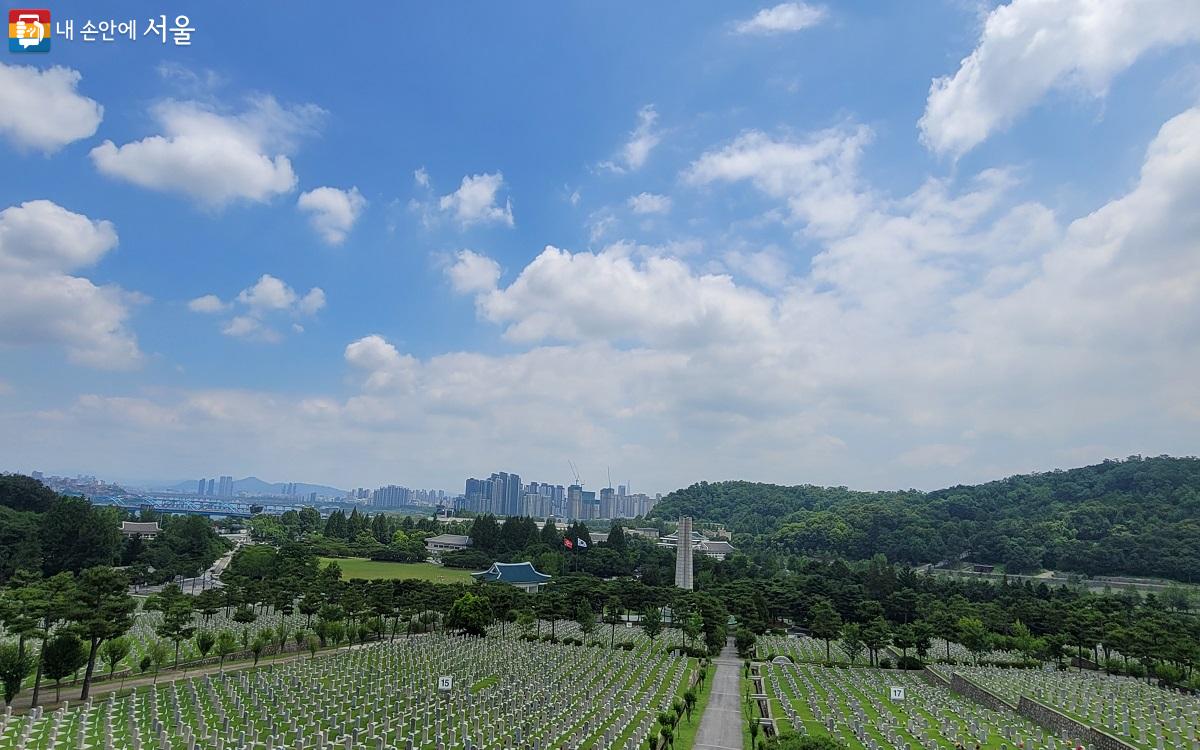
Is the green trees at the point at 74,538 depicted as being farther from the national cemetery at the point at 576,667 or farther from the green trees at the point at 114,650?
the green trees at the point at 114,650

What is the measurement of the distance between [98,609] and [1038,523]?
104 meters

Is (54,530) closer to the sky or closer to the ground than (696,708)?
closer to the sky

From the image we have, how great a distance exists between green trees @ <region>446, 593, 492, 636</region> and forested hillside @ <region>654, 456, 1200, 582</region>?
70480mm

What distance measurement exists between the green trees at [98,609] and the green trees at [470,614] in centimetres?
1867

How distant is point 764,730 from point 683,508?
158 m

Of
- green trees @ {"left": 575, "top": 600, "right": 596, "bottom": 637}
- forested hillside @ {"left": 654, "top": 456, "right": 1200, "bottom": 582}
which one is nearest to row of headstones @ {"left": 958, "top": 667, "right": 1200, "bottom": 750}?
green trees @ {"left": 575, "top": 600, "right": 596, "bottom": 637}

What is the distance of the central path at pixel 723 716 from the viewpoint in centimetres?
2186

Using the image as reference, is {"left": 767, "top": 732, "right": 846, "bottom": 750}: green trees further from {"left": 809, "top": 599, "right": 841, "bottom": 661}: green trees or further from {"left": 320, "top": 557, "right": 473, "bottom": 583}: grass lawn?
{"left": 320, "top": 557, "right": 473, "bottom": 583}: grass lawn

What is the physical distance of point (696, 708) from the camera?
2675 centimetres

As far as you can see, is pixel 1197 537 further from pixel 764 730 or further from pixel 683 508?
pixel 683 508

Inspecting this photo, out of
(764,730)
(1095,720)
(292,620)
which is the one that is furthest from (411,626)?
(1095,720)

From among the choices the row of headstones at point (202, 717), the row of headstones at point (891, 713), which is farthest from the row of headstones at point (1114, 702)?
the row of headstones at point (202, 717)

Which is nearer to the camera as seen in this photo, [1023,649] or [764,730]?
[764,730]

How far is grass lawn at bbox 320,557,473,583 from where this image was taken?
64062 mm
